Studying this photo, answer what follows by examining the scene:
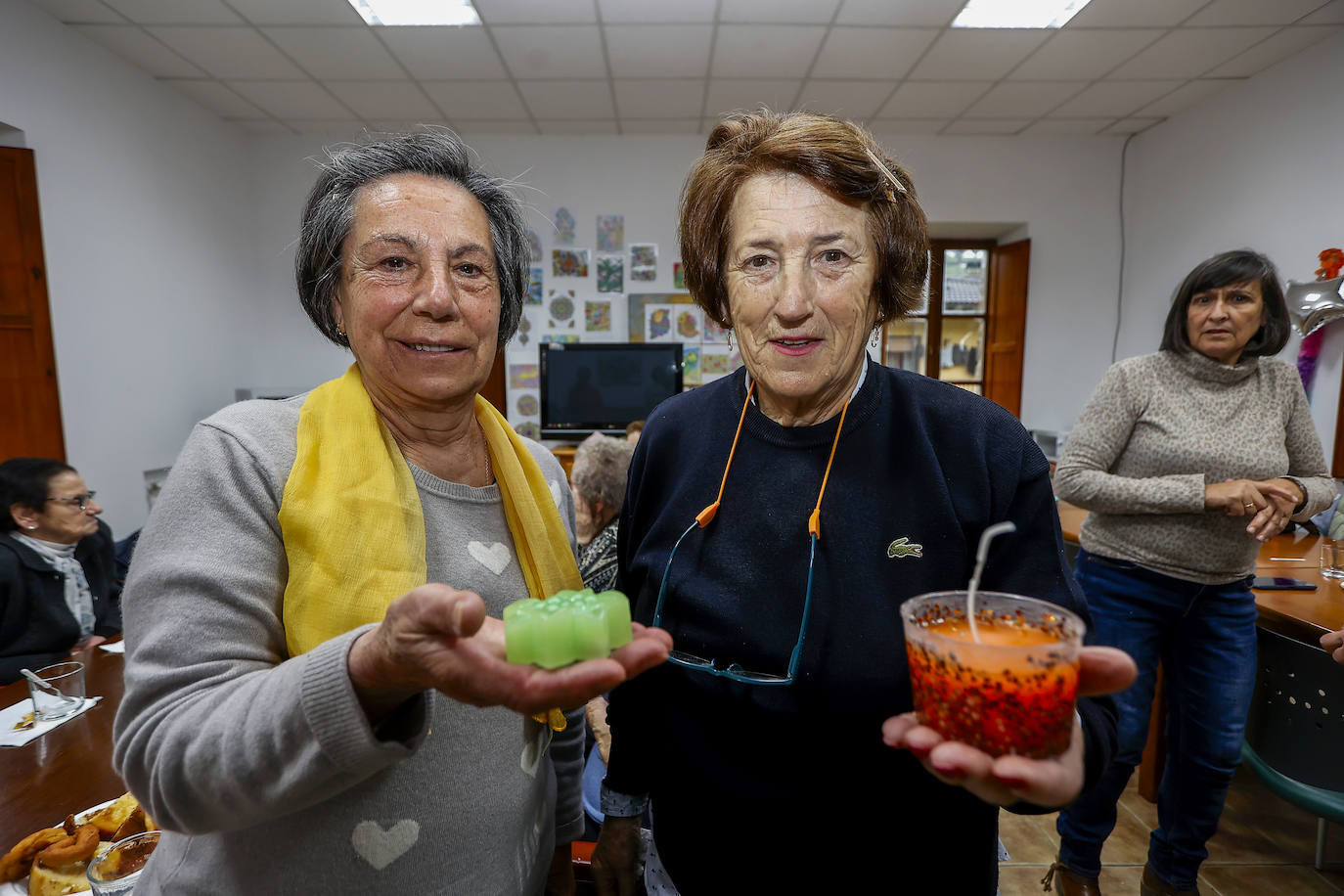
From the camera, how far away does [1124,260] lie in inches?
213

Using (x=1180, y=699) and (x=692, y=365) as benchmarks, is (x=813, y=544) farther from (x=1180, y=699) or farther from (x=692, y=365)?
(x=692, y=365)

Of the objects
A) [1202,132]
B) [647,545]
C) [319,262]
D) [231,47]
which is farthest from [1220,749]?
[231,47]

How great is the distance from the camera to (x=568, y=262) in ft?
17.5

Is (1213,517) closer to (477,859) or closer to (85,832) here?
(477,859)

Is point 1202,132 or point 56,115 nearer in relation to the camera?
point 56,115

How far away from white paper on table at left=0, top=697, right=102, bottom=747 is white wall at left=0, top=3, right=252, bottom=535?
2.82m

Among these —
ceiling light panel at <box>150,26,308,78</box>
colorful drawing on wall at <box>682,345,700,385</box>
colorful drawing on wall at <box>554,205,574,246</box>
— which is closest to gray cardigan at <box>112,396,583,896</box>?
ceiling light panel at <box>150,26,308,78</box>

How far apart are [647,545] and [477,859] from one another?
456mm

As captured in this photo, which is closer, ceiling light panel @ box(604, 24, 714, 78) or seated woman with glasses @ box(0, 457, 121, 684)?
seated woman with glasses @ box(0, 457, 121, 684)

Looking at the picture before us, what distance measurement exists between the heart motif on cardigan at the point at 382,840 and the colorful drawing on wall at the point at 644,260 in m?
4.87

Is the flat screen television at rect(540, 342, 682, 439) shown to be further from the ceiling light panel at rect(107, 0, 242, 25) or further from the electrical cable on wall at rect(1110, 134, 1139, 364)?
the electrical cable on wall at rect(1110, 134, 1139, 364)

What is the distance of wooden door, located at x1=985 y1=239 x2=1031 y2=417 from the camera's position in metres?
5.46

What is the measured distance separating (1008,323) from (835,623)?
216 inches

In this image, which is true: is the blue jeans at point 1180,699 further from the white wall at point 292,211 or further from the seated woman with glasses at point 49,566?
the seated woman with glasses at point 49,566
